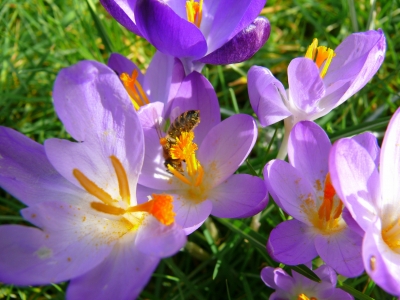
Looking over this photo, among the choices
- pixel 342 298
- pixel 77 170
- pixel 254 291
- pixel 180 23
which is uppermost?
pixel 180 23

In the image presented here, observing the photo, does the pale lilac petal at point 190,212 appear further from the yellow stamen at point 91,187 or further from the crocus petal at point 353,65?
the crocus petal at point 353,65

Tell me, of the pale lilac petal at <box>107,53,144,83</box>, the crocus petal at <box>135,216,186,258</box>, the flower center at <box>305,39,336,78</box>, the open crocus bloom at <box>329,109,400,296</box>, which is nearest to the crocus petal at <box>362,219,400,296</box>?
the open crocus bloom at <box>329,109,400,296</box>

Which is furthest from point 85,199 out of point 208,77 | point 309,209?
point 208,77

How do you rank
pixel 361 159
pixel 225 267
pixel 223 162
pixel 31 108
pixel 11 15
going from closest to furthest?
pixel 361 159
pixel 223 162
pixel 225 267
pixel 31 108
pixel 11 15

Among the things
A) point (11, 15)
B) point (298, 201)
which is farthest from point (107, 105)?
point (11, 15)

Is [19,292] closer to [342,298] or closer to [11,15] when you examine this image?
[342,298]

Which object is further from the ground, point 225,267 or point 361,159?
point 361,159

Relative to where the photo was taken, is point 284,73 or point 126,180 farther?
point 284,73
